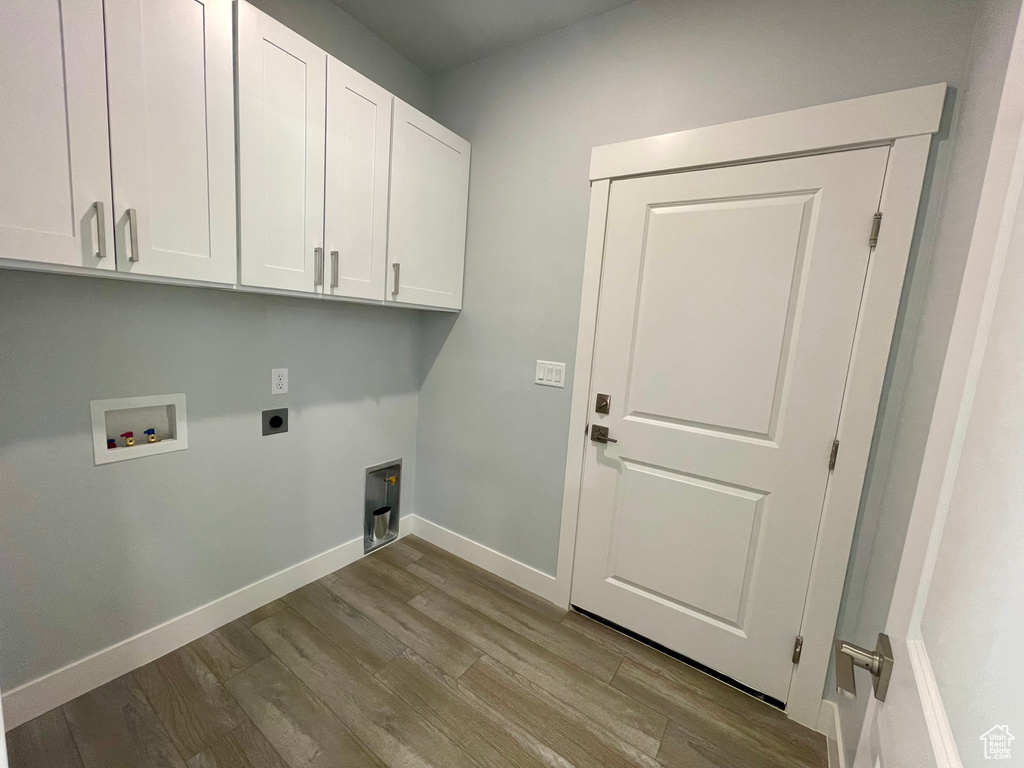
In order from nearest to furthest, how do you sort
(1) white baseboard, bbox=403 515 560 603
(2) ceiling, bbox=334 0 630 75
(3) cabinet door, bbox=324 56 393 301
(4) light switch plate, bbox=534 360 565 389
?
(3) cabinet door, bbox=324 56 393 301
(2) ceiling, bbox=334 0 630 75
(4) light switch plate, bbox=534 360 565 389
(1) white baseboard, bbox=403 515 560 603

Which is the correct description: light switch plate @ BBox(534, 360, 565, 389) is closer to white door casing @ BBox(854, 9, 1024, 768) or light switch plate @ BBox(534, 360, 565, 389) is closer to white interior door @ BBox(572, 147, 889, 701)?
white interior door @ BBox(572, 147, 889, 701)

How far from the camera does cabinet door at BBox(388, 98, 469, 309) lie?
5.90ft

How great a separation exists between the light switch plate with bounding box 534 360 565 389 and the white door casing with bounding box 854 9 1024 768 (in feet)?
4.67

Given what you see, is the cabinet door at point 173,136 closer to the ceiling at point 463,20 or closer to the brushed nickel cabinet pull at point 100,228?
the brushed nickel cabinet pull at point 100,228

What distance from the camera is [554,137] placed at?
73.0 inches

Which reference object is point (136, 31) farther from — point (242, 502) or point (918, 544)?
point (918, 544)

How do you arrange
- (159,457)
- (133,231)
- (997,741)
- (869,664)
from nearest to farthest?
(997,741), (869,664), (133,231), (159,457)

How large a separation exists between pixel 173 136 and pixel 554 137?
1451 millimetres

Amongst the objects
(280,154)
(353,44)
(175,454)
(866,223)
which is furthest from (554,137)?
(175,454)

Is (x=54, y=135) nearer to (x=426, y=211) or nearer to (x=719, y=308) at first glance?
(x=426, y=211)

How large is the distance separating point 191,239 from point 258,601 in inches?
63.4

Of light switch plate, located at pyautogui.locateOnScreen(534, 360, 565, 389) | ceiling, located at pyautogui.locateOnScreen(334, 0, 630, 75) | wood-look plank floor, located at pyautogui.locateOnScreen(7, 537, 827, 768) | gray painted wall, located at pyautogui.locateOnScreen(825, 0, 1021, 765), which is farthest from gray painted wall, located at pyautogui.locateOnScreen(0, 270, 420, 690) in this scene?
gray painted wall, located at pyautogui.locateOnScreen(825, 0, 1021, 765)

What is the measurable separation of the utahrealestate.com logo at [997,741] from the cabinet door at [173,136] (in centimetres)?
178

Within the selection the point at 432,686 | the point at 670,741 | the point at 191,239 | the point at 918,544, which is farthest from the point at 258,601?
the point at 918,544
